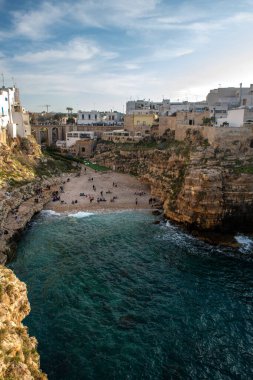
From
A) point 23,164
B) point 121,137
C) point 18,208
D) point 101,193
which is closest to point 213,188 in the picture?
point 101,193

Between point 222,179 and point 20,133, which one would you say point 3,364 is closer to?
point 222,179

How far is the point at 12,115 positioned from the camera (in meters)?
69.6

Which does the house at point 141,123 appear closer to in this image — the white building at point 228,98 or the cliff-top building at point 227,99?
the white building at point 228,98

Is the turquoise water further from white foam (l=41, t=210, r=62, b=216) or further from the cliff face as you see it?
white foam (l=41, t=210, r=62, b=216)

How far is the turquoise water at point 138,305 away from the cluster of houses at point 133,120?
2359 centimetres

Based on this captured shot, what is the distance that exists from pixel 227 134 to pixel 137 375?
3378 cm

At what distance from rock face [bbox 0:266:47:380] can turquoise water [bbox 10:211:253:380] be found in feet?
23.5

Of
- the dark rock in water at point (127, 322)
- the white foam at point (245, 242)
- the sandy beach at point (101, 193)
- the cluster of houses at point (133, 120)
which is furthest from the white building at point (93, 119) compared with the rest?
the dark rock in water at point (127, 322)

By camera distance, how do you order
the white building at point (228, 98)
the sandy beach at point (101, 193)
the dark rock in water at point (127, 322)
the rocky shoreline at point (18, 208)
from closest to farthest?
the dark rock in water at point (127, 322)
the rocky shoreline at point (18, 208)
the sandy beach at point (101, 193)
the white building at point (228, 98)

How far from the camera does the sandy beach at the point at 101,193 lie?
52344 millimetres

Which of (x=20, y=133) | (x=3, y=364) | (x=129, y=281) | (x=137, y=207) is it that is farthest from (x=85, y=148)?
(x=3, y=364)

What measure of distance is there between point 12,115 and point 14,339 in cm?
6507

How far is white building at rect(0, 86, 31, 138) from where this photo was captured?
65.4 m

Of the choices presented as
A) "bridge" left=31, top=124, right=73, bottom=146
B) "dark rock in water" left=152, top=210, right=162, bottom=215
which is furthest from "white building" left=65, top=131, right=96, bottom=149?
"dark rock in water" left=152, top=210, right=162, bottom=215
